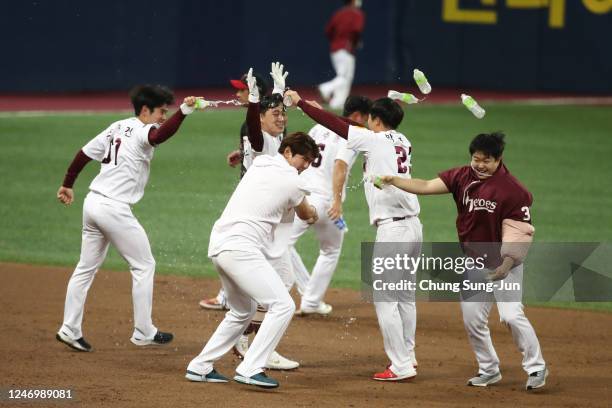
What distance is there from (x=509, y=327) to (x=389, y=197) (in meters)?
1.24

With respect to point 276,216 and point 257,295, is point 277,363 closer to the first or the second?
point 257,295

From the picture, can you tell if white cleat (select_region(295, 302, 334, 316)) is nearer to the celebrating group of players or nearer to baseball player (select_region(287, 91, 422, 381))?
the celebrating group of players

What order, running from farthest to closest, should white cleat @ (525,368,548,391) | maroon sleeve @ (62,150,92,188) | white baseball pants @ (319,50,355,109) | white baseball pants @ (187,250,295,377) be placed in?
white baseball pants @ (319,50,355,109), maroon sleeve @ (62,150,92,188), white cleat @ (525,368,548,391), white baseball pants @ (187,250,295,377)

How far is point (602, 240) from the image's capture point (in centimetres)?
1269

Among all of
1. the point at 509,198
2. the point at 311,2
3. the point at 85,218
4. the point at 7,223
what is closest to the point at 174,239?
the point at 7,223

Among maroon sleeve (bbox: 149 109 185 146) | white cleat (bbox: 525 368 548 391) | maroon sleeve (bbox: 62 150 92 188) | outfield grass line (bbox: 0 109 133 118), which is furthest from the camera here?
outfield grass line (bbox: 0 109 133 118)

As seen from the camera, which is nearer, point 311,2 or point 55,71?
point 55,71

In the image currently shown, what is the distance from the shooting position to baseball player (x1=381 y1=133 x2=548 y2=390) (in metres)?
7.44

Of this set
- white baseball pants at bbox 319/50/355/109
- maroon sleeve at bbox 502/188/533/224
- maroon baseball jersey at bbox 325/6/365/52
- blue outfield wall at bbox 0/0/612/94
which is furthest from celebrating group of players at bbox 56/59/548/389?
blue outfield wall at bbox 0/0/612/94

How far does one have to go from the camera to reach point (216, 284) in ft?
35.8

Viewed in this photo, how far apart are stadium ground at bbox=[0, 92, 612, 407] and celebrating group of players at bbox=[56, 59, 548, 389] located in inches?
9.8

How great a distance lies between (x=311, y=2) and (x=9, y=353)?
17369 mm

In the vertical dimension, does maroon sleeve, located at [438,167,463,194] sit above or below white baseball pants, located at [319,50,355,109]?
above

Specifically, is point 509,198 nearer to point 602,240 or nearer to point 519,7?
point 602,240
